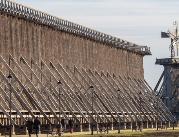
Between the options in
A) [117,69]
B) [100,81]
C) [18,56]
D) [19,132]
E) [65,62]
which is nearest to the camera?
[19,132]

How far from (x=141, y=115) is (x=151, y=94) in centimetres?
2061

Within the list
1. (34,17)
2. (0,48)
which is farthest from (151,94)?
(0,48)

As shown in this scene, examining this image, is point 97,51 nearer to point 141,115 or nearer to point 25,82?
point 141,115

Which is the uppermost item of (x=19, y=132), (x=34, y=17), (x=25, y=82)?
(x=34, y=17)

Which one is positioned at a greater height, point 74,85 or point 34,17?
point 34,17

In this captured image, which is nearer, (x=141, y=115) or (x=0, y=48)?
(x=0, y=48)

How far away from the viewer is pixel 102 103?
11750 centimetres

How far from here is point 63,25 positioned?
11700cm

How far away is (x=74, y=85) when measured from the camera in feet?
361

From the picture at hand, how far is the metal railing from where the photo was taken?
97306mm

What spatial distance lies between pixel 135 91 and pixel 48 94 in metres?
48.7

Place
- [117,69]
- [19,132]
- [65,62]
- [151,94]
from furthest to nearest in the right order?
1. [151,94]
2. [117,69]
3. [65,62]
4. [19,132]

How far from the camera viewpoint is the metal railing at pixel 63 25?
97.3 meters

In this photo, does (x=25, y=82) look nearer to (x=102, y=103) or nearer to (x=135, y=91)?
(x=102, y=103)
